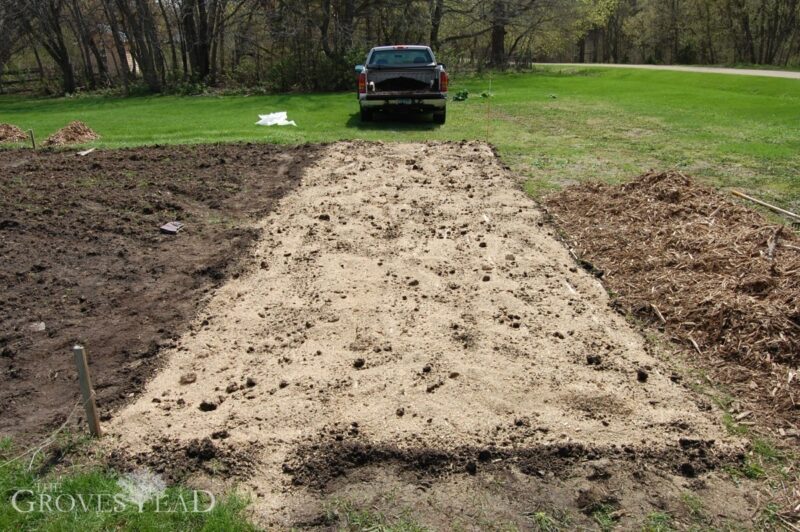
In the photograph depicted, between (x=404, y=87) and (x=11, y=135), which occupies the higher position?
(x=404, y=87)

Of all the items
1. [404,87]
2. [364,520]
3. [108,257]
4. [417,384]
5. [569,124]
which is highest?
[404,87]

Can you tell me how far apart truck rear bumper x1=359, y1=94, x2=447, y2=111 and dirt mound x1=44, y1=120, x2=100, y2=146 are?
19.6ft

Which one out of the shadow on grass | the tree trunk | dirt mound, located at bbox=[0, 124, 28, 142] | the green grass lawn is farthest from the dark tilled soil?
the tree trunk

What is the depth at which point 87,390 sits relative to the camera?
3471 millimetres

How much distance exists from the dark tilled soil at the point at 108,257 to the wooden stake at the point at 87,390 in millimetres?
250

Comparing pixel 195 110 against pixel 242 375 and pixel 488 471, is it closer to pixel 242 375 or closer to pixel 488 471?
pixel 242 375

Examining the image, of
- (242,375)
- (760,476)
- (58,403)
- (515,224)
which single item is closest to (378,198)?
(515,224)

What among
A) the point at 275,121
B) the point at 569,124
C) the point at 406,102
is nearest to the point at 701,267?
the point at 406,102

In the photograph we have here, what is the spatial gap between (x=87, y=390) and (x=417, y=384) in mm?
1956

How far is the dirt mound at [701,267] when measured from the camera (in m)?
4.32

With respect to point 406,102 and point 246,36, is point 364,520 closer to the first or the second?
point 406,102

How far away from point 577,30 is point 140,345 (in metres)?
39.9

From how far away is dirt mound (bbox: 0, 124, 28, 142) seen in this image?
13461 mm

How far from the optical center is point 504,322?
4.91m
